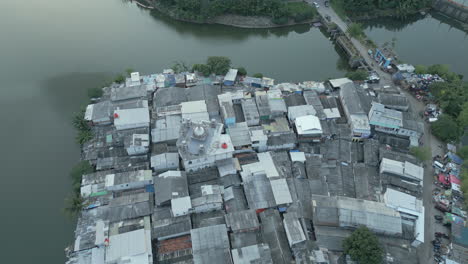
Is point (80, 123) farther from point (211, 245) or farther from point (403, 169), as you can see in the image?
point (403, 169)

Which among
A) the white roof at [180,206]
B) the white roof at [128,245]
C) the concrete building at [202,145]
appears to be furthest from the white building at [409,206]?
the white roof at [128,245]

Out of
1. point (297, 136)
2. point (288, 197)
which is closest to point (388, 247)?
point (288, 197)

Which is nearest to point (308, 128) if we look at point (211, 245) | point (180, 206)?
point (180, 206)

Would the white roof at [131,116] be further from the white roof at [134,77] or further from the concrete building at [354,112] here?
the concrete building at [354,112]

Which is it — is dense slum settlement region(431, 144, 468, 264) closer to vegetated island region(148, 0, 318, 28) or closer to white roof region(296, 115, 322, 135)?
white roof region(296, 115, 322, 135)

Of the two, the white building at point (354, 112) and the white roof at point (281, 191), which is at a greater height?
the white building at point (354, 112)

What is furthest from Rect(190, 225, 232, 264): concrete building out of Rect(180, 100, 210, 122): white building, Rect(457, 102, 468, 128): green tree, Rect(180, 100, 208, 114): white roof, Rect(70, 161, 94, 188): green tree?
Rect(457, 102, 468, 128): green tree
